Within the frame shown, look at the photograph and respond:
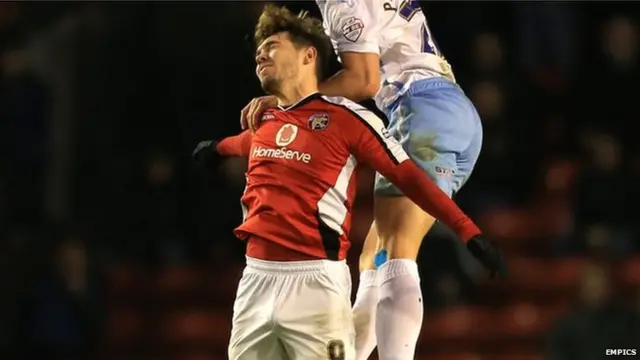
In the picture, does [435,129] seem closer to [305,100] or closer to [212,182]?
[305,100]

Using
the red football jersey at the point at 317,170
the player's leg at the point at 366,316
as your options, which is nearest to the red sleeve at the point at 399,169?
the red football jersey at the point at 317,170

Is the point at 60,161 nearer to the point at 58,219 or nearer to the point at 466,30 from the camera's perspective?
the point at 58,219

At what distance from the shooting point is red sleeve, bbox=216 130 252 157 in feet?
14.5

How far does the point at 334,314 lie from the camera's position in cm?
400

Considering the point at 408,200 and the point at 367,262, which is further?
the point at 367,262

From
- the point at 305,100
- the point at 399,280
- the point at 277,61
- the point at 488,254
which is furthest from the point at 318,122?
the point at 488,254

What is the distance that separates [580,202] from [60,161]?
380cm

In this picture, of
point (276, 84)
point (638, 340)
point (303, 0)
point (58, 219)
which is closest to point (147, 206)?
point (58, 219)

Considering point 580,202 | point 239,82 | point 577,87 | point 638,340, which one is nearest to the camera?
point 638,340

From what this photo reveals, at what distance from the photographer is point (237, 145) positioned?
4449 millimetres

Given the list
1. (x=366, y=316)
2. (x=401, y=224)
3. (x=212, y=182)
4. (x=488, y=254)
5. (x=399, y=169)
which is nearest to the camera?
(x=488, y=254)

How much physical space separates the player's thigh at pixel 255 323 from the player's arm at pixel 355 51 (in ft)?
2.07

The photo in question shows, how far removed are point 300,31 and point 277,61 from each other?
0.45ft

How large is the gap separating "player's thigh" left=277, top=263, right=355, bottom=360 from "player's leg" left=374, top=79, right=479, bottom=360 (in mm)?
173
